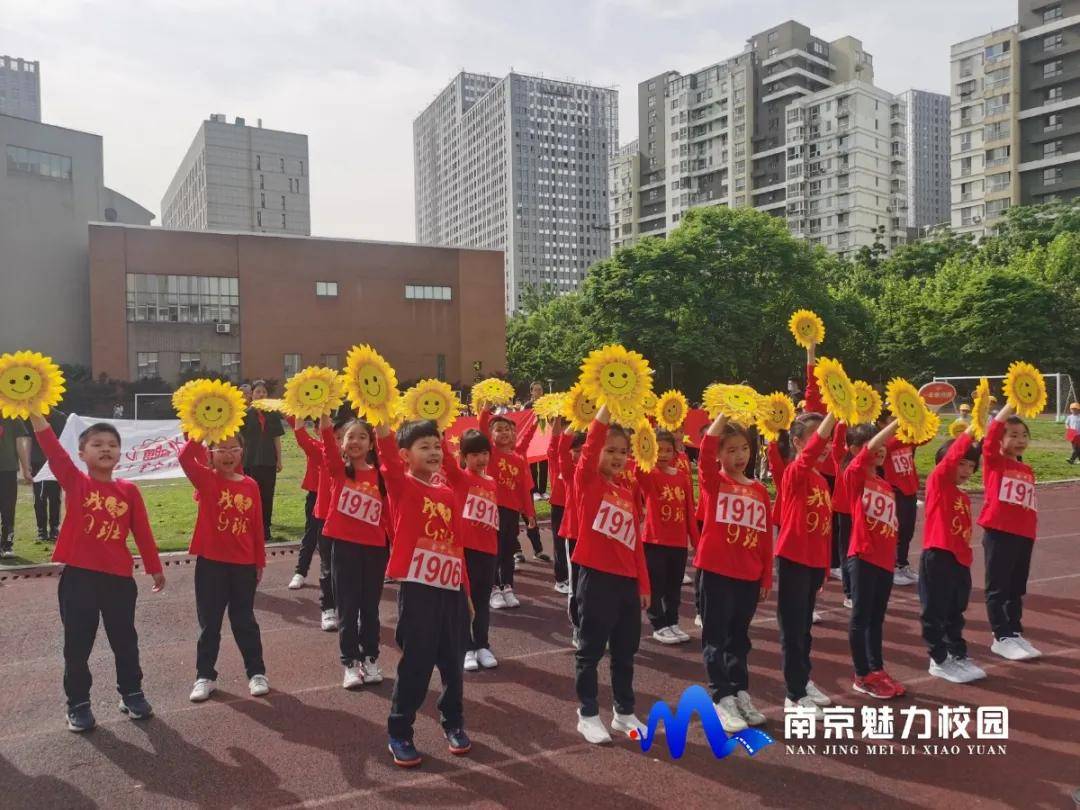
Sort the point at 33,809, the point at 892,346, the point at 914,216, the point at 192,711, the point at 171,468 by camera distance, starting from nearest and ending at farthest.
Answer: the point at 33,809, the point at 192,711, the point at 171,468, the point at 892,346, the point at 914,216

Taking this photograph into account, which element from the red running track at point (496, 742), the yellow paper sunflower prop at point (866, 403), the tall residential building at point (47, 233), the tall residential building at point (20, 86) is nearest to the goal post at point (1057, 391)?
the red running track at point (496, 742)

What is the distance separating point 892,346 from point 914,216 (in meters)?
114

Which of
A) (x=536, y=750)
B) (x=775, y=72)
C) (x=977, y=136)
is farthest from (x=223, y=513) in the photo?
(x=775, y=72)

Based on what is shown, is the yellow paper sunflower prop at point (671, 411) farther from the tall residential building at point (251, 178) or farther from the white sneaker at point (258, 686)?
the tall residential building at point (251, 178)

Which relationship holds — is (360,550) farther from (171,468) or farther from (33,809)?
(171,468)

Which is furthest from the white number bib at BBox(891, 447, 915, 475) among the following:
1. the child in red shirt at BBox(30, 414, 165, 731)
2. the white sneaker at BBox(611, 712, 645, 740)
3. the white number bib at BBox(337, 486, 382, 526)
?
the child in red shirt at BBox(30, 414, 165, 731)

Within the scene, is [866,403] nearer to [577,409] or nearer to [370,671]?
[577,409]

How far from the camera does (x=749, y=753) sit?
15.7ft

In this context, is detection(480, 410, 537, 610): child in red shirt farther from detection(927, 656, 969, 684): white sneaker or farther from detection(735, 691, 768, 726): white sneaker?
detection(927, 656, 969, 684): white sneaker

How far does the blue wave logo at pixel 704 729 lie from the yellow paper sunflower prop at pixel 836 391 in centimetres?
178

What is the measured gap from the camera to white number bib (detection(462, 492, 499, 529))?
19.9 ft

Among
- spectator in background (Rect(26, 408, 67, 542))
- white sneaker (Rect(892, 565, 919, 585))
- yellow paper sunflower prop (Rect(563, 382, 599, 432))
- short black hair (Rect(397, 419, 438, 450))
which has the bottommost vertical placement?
white sneaker (Rect(892, 565, 919, 585))

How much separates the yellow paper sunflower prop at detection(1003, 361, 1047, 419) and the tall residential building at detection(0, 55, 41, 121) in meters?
157

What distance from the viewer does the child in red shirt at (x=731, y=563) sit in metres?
5.09
